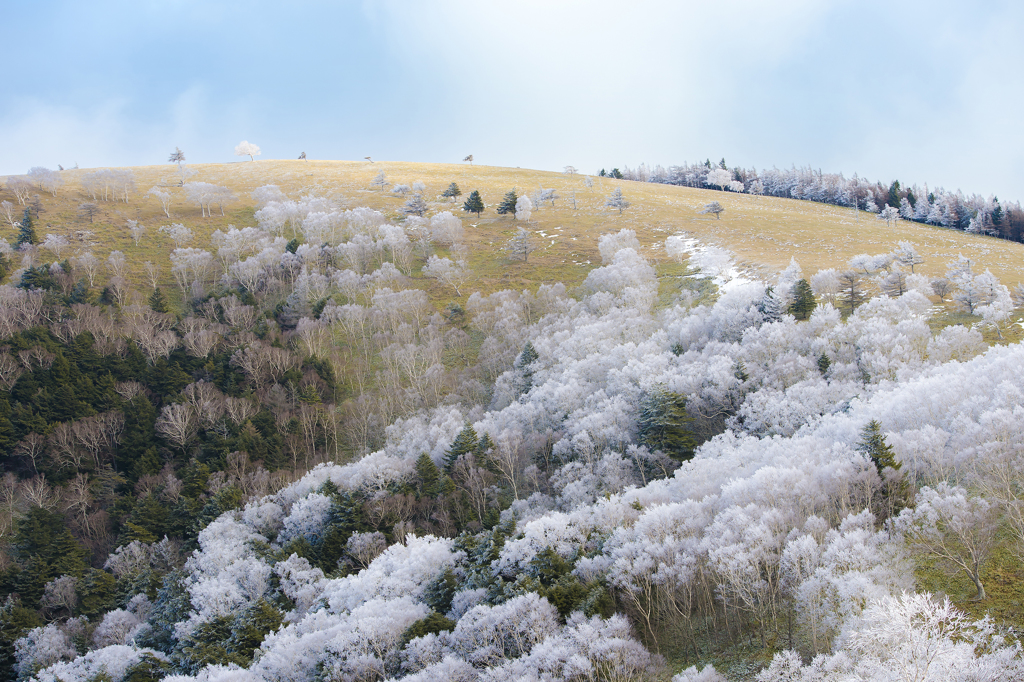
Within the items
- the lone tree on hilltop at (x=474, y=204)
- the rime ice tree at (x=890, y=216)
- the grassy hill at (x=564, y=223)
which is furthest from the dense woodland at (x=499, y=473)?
the rime ice tree at (x=890, y=216)

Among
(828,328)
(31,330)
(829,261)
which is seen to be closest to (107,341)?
(31,330)

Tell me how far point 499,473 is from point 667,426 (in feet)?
58.9

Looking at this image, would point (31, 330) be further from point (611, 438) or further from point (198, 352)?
point (611, 438)

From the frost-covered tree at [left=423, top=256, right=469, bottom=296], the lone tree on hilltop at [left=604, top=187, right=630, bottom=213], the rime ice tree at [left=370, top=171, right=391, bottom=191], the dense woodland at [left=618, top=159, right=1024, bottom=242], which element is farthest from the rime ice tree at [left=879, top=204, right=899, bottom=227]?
the rime ice tree at [left=370, top=171, right=391, bottom=191]

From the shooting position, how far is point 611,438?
57312 mm

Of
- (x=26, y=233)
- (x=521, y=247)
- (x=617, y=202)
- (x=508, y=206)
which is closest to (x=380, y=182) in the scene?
(x=508, y=206)

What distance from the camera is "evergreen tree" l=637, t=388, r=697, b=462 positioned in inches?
2135

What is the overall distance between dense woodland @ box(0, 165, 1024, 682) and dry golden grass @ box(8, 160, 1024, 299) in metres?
8.66

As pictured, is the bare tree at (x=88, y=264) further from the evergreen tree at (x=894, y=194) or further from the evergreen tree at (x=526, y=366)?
the evergreen tree at (x=894, y=194)

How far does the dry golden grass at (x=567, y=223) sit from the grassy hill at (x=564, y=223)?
260 mm

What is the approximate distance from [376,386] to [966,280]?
7367 centimetres

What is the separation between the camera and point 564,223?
414ft

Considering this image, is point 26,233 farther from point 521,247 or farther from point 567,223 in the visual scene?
point 567,223

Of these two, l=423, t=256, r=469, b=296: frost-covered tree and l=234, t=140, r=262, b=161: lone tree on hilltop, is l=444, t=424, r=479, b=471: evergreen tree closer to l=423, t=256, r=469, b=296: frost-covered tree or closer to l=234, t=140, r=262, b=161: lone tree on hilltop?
l=423, t=256, r=469, b=296: frost-covered tree
